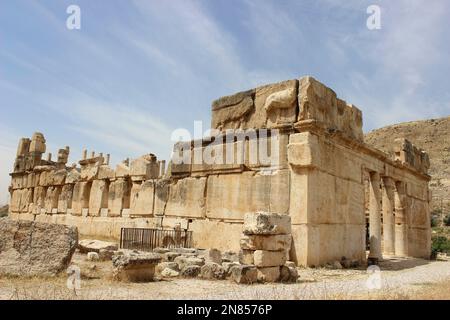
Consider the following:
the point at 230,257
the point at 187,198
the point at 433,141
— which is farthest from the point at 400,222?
the point at 433,141

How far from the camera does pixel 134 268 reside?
6.39m

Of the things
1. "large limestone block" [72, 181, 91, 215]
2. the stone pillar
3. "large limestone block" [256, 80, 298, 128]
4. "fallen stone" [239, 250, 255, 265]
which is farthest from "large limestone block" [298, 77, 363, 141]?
"large limestone block" [72, 181, 91, 215]

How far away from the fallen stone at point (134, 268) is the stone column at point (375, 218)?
23.8 ft

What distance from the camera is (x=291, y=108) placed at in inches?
394

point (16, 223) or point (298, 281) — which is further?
point (298, 281)

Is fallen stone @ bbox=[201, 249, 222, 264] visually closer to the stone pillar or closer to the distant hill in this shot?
the stone pillar

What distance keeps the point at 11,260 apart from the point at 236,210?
5777 millimetres

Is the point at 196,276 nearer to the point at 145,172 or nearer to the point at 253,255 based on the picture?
the point at 253,255

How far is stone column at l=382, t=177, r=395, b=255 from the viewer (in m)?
13.7

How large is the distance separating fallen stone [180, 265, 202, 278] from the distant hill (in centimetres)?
4056

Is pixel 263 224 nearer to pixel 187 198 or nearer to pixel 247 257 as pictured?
pixel 247 257

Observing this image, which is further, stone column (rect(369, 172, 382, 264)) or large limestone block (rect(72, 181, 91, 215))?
large limestone block (rect(72, 181, 91, 215))

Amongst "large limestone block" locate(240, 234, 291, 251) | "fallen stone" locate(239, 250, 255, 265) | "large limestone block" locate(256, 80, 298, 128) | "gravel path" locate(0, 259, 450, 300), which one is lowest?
"gravel path" locate(0, 259, 450, 300)
